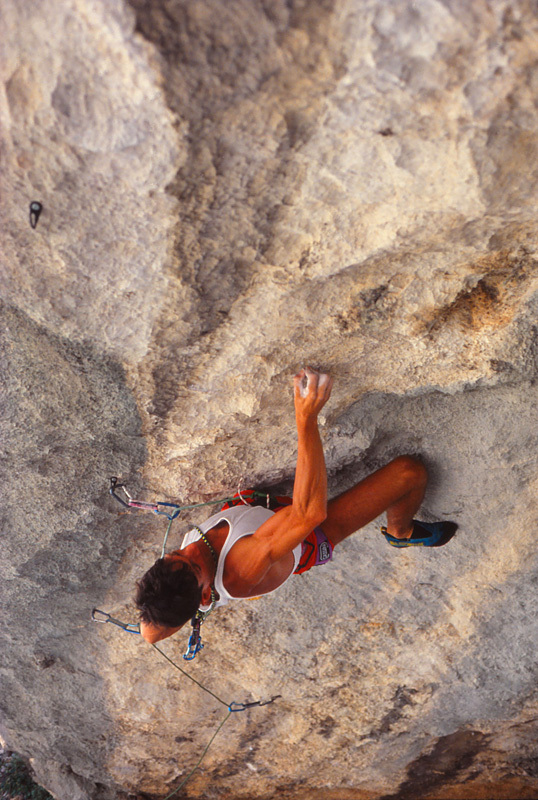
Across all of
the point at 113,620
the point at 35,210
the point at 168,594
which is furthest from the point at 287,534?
the point at 35,210

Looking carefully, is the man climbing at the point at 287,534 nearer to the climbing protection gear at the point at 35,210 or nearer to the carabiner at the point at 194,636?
the carabiner at the point at 194,636

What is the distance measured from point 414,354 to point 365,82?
718mm

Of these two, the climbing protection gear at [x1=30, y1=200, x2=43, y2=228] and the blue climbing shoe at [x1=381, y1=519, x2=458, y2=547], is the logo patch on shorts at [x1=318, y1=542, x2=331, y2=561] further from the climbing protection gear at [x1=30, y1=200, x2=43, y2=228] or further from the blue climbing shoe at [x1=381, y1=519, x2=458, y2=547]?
the climbing protection gear at [x1=30, y1=200, x2=43, y2=228]

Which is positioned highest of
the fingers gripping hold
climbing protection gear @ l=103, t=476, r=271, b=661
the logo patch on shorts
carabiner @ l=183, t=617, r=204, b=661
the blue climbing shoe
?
the fingers gripping hold

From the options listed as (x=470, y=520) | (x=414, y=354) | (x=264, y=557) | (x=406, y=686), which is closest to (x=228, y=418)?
(x=264, y=557)

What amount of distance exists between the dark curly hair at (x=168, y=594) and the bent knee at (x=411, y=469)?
673mm

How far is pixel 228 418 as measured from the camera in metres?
1.65

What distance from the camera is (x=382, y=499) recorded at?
1878mm

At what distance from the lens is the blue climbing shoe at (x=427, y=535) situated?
6.61 feet

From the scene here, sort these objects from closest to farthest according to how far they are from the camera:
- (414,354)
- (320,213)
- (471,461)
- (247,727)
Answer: (320,213)
(414,354)
(471,461)
(247,727)

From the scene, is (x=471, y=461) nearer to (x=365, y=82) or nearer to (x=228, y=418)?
(x=228, y=418)

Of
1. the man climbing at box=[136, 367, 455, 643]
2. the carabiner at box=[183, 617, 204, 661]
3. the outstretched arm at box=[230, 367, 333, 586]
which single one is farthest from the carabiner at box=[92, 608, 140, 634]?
the outstretched arm at box=[230, 367, 333, 586]

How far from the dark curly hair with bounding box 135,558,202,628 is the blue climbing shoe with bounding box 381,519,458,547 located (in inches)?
27.9

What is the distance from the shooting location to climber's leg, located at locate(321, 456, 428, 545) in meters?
1.87
